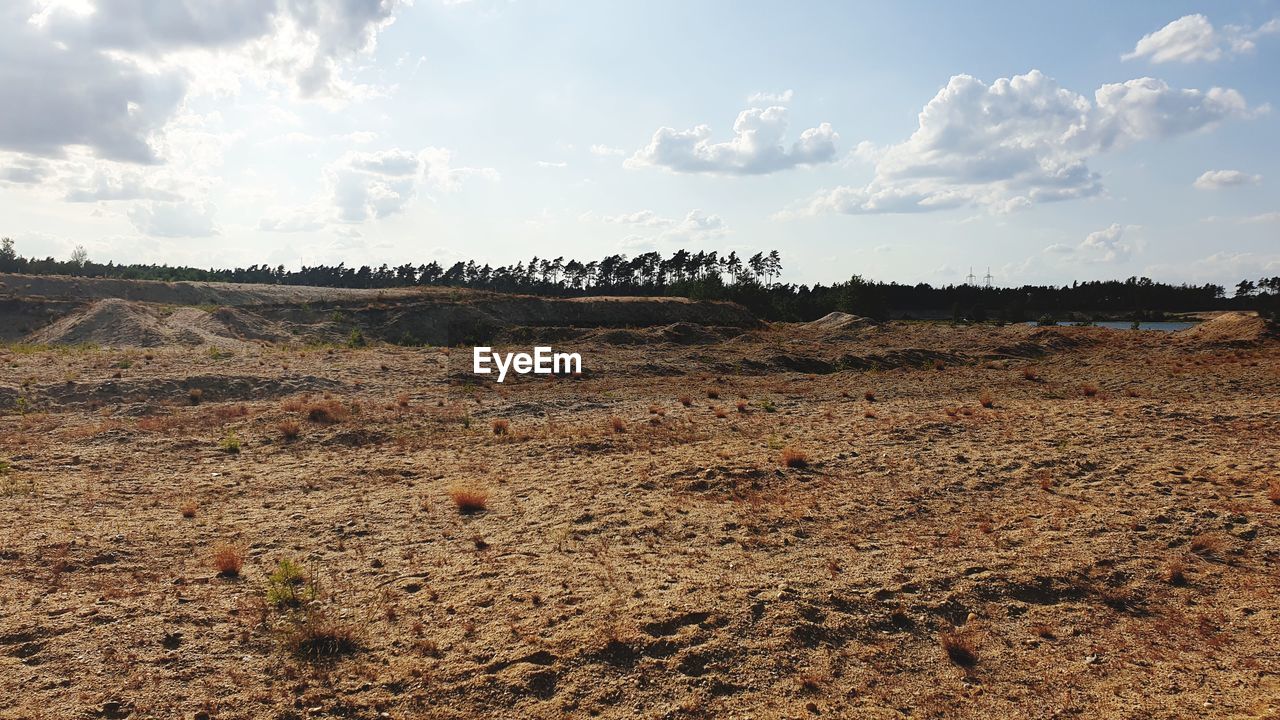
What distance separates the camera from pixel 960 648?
8078 millimetres

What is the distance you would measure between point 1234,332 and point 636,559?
46428mm

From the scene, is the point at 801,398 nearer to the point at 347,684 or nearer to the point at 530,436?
the point at 530,436

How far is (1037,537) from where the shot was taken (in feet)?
38.0

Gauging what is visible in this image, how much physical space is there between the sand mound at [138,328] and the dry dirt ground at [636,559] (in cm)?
1500

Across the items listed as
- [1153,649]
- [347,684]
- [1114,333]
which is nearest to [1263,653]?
[1153,649]

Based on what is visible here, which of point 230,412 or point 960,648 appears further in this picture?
point 230,412

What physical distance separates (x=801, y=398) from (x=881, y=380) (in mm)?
6541

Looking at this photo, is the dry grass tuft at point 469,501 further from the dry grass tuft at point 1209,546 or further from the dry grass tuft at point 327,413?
the dry grass tuft at point 1209,546

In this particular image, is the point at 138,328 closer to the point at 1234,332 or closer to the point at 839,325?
the point at 839,325

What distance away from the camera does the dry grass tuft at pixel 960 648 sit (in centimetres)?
798

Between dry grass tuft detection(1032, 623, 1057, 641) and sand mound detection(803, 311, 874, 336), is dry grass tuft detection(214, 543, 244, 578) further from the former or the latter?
sand mound detection(803, 311, 874, 336)

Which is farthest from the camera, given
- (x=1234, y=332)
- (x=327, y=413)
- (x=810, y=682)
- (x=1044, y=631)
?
(x=1234, y=332)

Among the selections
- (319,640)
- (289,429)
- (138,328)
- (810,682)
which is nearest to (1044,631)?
(810,682)

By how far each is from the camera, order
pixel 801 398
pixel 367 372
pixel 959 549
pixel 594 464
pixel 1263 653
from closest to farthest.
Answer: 1. pixel 1263 653
2. pixel 959 549
3. pixel 594 464
4. pixel 801 398
5. pixel 367 372
